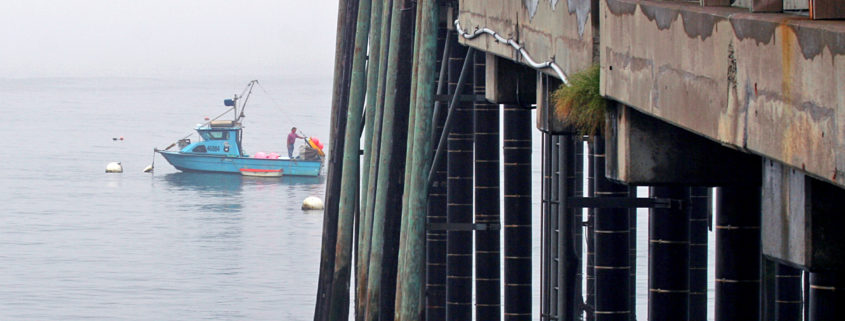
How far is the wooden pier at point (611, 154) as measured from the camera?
6910 mm

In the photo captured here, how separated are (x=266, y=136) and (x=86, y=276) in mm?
113401

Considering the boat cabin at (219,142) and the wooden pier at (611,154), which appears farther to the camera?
the boat cabin at (219,142)

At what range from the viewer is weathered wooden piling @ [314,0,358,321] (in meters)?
34.6

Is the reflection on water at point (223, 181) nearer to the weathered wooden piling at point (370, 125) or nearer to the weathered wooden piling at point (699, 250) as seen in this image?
the weathered wooden piling at point (699, 250)

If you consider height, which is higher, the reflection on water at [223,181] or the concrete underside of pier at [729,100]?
the reflection on water at [223,181]

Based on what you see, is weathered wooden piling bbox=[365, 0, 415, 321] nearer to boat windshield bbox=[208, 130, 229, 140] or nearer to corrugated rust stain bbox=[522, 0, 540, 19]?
corrugated rust stain bbox=[522, 0, 540, 19]

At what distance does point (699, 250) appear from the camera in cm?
3375

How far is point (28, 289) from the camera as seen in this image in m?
58.6

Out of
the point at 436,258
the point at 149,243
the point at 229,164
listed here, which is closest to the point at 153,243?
the point at 149,243

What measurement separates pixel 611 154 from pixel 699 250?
78.8 ft

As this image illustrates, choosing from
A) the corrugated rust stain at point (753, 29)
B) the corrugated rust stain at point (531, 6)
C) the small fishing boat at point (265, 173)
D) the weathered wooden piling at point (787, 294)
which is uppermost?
the small fishing boat at point (265, 173)

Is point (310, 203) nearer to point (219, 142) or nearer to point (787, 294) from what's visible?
point (219, 142)

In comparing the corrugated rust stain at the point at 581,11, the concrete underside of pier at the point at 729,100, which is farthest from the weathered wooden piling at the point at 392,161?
the corrugated rust stain at the point at 581,11

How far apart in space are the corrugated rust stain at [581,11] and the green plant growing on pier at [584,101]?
18.4 inches
